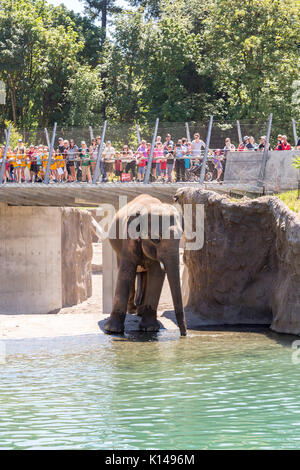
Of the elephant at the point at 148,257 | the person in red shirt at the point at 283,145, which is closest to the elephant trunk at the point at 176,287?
the elephant at the point at 148,257

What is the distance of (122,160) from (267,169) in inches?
156

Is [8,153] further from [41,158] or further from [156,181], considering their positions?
[156,181]

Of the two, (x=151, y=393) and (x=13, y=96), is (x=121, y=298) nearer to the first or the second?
(x=151, y=393)

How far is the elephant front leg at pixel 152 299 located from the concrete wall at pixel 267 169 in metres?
5.02

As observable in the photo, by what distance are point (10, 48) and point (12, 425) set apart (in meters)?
36.9

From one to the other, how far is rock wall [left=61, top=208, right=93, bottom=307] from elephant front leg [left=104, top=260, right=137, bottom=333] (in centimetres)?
1323

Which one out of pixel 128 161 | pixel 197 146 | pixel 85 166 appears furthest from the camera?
pixel 85 166

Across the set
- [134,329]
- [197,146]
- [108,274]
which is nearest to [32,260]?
[108,274]

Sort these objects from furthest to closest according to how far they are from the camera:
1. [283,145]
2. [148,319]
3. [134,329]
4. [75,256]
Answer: [75,256]
[283,145]
[134,329]
[148,319]

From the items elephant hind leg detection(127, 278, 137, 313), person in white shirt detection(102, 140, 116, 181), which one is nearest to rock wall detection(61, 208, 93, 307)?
person in white shirt detection(102, 140, 116, 181)

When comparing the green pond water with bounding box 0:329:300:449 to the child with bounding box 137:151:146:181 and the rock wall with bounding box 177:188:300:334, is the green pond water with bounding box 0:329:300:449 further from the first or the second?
the child with bounding box 137:151:146:181

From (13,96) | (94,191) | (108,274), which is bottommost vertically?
(108,274)

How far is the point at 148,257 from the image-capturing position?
17.9 metres

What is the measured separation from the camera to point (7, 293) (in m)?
27.5
